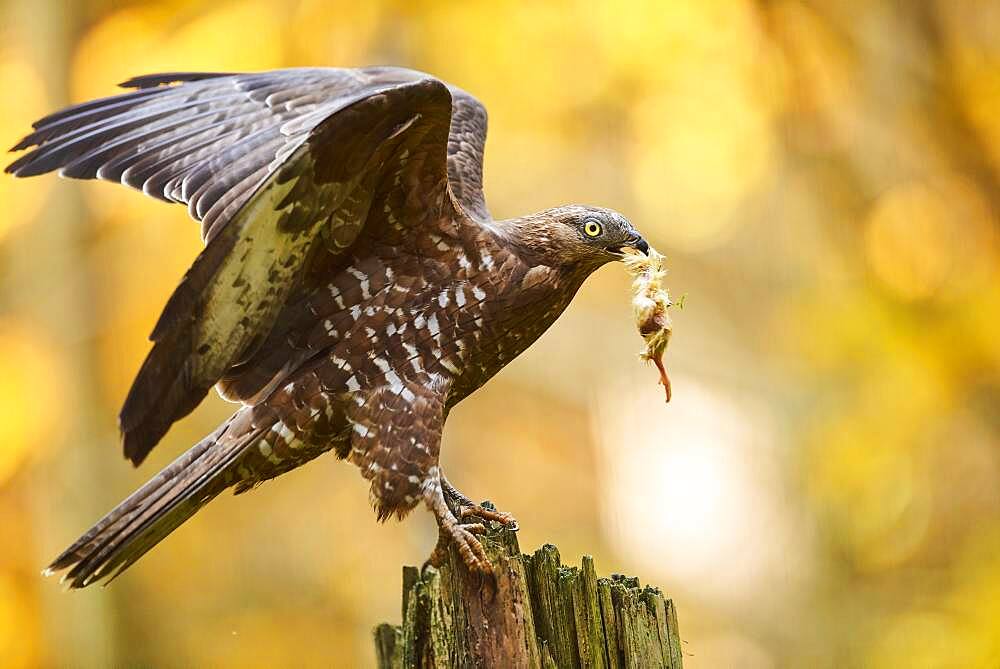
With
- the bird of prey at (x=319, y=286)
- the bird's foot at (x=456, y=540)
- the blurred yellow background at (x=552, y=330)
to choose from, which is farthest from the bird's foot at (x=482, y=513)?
the blurred yellow background at (x=552, y=330)

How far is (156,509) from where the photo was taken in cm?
385

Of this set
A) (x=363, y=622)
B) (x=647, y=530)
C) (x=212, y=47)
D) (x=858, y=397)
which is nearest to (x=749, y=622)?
(x=647, y=530)

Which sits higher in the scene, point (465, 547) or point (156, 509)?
point (156, 509)

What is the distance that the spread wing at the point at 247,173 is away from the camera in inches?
134

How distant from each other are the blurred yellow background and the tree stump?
19.8 ft

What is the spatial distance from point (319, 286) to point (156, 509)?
932mm

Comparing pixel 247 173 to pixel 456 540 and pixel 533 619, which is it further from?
pixel 533 619

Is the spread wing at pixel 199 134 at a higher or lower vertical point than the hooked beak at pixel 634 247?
higher

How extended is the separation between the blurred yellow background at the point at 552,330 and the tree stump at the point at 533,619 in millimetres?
6027

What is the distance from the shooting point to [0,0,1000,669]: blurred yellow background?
971cm

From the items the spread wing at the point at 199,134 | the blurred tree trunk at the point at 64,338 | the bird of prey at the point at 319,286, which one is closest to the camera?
the bird of prey at the point at 319,286

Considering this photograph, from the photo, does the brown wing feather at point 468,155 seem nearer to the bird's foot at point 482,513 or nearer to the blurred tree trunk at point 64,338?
the bird's foot at point 482,513

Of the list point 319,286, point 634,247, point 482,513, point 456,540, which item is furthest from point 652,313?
point 319,286

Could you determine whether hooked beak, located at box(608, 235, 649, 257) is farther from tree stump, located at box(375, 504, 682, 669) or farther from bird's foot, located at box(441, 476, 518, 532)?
tree stump, located at box(375, 504, 682, 669)
